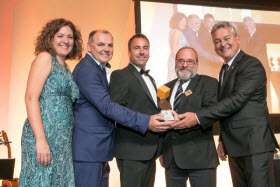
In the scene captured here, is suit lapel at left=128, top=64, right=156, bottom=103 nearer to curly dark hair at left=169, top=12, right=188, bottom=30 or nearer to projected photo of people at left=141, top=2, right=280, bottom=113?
projected photo of people at left=141, top=2, right=280, bottom=113

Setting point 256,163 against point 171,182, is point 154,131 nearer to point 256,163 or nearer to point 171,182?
point 171,182

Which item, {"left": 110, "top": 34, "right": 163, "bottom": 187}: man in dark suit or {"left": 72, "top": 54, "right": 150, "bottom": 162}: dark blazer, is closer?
{"left": 72, "top": 54, "right": 150, "bottom": 162}: dark blazer

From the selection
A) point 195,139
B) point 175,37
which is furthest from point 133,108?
point 175,37

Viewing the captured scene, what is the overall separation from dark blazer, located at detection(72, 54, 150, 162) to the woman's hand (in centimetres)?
31

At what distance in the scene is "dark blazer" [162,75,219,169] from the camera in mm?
2529

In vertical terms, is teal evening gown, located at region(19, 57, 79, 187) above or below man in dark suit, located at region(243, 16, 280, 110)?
below

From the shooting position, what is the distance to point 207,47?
5250 mm

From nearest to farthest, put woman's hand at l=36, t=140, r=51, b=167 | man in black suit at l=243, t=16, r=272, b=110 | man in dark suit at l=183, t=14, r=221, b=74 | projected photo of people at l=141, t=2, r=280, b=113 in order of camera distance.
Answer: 1. woman's hand at l=36, t=140, r=51, b=167
2. projected photo of people at l=141, t=2, r=280, b=113
3. man in dark suit at l=183, t=14, r=221, b=74
4. man in black suit at l=243, t=16, r=272, b=110

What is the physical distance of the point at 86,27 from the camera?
5355 millimetres

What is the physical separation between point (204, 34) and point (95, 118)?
11.1 feet

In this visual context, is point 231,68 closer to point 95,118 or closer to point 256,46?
point 95,118

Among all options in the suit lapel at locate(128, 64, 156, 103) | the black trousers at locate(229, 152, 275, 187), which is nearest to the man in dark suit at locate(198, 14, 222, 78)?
the suit lapel at locate(128, 64, 156, 103)

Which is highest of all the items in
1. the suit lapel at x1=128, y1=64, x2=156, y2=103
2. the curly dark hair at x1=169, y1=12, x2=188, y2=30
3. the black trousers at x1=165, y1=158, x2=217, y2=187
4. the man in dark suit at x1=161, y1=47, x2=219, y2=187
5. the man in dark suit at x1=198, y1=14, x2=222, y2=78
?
the curly dark hair at x1=169, y1=12, x2=188, y2=30

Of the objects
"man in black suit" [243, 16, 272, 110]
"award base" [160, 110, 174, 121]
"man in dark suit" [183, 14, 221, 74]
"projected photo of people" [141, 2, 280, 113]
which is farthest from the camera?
"man in black suit" [243, 16, 272, 110]
